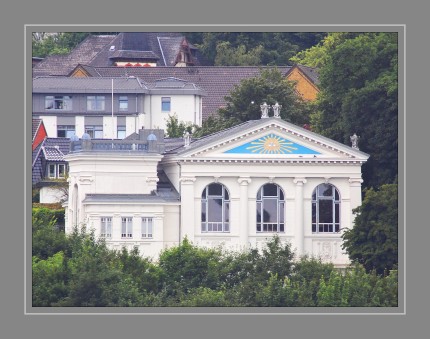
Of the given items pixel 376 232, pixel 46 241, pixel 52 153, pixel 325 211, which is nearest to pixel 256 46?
pixel 52 153

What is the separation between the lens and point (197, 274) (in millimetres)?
85312

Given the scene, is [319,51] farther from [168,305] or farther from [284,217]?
[168,305]

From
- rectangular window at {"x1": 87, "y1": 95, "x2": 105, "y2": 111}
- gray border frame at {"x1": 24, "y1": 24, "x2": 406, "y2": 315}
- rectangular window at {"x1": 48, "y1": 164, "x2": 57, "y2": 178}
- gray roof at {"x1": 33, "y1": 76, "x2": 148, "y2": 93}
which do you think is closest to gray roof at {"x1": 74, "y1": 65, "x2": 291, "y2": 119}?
gray roof at {"x1": 33, "y1": 76, "x2": 148, "y2": 93}

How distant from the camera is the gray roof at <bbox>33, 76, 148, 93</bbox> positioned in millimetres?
133625

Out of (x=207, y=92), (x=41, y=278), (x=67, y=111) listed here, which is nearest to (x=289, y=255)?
(x=41, y=278)

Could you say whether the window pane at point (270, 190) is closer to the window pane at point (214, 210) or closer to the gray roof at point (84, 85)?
the window pane at point (214, 210)

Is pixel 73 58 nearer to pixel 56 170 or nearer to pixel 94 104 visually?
pixel 94 104

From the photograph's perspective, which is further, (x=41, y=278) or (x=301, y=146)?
(x=301, y=146)

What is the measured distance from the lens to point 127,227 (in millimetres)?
93000

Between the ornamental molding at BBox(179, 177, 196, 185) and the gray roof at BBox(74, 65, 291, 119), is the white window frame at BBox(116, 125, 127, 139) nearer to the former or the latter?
the gray roof at BBox(74, 65, 291, 119)

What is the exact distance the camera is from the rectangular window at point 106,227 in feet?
304

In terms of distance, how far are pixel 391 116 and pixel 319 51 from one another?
51.9 m

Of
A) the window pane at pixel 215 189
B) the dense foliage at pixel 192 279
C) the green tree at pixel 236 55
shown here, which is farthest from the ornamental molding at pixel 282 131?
the green tree at pixel 236 55

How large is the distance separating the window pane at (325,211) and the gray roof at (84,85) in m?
38.8
